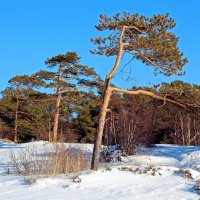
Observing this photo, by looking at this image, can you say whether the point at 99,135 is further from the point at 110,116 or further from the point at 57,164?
the point at 110,116

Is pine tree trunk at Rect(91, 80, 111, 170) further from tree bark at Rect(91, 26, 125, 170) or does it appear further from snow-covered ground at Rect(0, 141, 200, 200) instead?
snow-covered ground at Rect(0, 141, 200, 200)

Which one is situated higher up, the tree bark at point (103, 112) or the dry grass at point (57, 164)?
the tree bark at point (103, 112)

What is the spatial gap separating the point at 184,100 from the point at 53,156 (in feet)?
20.7

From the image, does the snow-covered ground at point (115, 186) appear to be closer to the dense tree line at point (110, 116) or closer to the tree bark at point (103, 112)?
the tree bark at point (103, 112)

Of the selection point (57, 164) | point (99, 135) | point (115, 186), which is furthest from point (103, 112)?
point (115, 186)

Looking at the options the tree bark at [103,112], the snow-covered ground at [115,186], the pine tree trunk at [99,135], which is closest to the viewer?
the snow-covered ground at [115,186]

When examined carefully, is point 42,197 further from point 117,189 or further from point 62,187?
point 117,189

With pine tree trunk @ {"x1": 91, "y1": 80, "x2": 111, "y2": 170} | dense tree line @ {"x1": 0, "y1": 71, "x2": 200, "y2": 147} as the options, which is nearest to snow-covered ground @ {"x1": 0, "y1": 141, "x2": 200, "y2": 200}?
pine tree trunk @ {"x1": 91, "y1": 80, "x2": 111, "y2": 170}

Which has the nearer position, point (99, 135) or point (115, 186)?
point (115, 186)

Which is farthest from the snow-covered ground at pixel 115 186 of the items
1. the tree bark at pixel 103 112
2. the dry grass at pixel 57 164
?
the tree bark at pixel 103 112

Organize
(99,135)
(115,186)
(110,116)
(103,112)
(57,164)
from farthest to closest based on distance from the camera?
1. (110,116)
2. (103,112)
3. (99,135)
4. (57,164)
5. (115,186)

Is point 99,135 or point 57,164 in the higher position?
point 99,135

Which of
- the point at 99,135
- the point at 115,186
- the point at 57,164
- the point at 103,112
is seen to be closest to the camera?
the point at 115,186

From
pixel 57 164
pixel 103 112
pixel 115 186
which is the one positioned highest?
pixel 103 112
